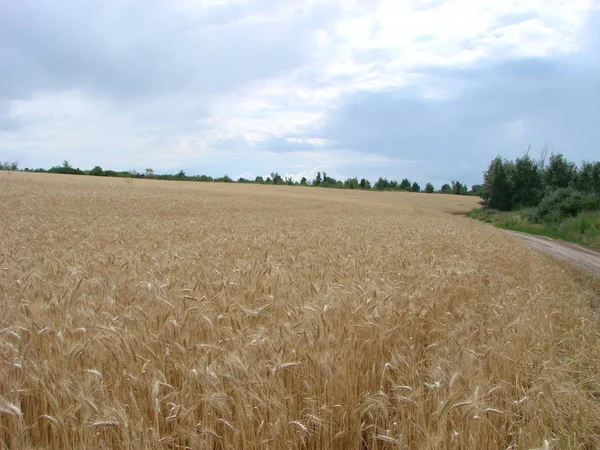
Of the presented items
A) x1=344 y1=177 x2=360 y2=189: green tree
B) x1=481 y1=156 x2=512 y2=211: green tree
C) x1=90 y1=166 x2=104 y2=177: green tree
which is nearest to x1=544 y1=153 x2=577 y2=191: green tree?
x1=481 y1=156 x2=512 y2=211: green tree

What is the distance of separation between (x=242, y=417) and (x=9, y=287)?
293 centimetres

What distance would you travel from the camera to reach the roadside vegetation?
28.4 metres

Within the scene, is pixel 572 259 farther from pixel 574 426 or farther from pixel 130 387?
pixel 130 387

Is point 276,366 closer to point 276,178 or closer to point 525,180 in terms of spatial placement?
point 525,180

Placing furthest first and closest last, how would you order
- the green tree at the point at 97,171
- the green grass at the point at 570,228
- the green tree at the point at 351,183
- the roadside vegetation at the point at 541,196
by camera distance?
the green tree at the point at 351,183 → the green tree at the point at 97,171 → the roadside vegetation at the point at 541,196 → the green grass at the point at 570,228

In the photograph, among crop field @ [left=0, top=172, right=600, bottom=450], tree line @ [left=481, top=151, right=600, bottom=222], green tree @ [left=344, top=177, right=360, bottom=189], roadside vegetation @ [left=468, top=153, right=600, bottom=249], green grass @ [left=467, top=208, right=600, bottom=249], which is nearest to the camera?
crop field @ [left=0, top=172, right=600, bottom=450]

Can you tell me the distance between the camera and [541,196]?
45.4m

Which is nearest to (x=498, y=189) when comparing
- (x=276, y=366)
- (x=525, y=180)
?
(x=525, y=180)

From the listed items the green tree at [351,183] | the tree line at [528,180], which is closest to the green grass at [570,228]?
the tree line at [528,180]

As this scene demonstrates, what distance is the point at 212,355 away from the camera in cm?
247

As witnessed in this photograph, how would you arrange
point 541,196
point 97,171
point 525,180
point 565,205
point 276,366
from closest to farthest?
point 276,366 < point 565,205 < point 541,196 < point 525,180 < point 97,171

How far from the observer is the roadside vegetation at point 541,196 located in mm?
28428

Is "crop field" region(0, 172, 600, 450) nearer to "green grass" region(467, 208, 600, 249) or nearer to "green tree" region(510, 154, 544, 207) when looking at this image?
"green grass" region(467, 208, 600, 249)

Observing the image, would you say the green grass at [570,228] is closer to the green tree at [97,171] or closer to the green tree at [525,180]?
the green tree at [525,180]
